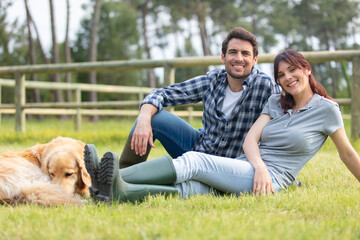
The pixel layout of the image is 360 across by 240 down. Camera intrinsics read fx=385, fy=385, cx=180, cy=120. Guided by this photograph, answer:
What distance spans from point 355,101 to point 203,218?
342 centimetres

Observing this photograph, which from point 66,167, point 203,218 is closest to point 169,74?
point 66,167

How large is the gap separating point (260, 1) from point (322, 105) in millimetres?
→ 20931

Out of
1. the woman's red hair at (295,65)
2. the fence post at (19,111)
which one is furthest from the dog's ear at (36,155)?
the fence post at (19,111)

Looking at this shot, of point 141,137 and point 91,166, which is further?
point 141,137

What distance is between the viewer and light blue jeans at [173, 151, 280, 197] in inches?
89.9

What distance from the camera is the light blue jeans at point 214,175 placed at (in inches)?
89.9

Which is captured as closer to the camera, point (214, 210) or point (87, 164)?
point (214, 210)

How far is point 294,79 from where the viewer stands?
7.94 feet

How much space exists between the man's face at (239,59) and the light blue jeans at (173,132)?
1.76 feet

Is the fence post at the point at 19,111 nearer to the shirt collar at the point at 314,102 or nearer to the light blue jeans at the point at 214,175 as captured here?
the light blue jeans at the point at 214,175

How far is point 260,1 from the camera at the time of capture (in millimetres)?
21844

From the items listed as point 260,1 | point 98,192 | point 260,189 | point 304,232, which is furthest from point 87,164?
point 260,1

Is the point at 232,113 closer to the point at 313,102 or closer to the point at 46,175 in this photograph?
the point at 313,102

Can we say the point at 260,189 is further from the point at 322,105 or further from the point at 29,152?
the point at 29,152
